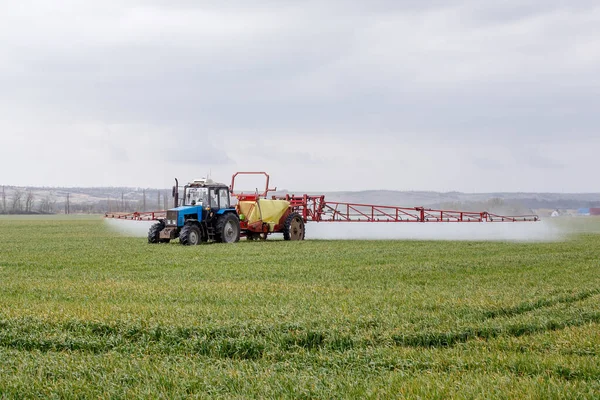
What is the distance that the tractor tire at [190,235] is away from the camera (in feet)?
95.6

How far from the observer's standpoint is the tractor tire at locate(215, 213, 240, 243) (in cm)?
3044

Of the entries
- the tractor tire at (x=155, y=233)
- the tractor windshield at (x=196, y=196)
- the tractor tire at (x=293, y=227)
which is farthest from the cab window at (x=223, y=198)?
the tractor tire at (x=293, y=227)

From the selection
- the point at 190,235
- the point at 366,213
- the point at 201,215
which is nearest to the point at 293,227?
the point at 366,213

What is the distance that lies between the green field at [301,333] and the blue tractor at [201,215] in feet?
34.8

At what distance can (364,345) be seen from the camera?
977 cm

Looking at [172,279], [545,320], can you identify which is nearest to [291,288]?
[172,279]

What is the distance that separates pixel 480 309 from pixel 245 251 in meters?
15.0

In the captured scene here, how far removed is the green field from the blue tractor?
10.6m

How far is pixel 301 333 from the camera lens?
10211 millimetres

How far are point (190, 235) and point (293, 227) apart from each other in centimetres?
673

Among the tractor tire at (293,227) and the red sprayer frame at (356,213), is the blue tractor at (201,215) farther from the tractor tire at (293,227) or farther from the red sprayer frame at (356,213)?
the tractor tire at (293,227)

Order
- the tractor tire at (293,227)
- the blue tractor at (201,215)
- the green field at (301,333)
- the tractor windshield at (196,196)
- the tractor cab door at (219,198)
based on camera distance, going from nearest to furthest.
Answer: the green field at (301,333)
the blue tractor at (201,215)
the tractor windshield at (196,196)
the tractor cab door at (219,198)
the tractor tire at (293,227)

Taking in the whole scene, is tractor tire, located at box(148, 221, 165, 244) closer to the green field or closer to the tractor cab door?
the tractor cab door

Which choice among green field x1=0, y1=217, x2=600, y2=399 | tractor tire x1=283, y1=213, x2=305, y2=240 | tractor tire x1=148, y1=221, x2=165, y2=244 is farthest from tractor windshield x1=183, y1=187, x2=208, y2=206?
green field x1=0, y1=217, x2=600, y2=399
